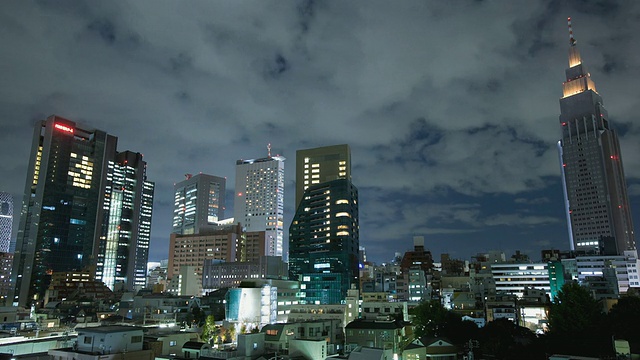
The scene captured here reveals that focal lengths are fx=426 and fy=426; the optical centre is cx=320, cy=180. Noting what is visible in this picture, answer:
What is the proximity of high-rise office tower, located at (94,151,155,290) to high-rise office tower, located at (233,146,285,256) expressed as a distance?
3851 centimetres

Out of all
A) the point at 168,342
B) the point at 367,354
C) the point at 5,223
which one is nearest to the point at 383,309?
the point at 367,354

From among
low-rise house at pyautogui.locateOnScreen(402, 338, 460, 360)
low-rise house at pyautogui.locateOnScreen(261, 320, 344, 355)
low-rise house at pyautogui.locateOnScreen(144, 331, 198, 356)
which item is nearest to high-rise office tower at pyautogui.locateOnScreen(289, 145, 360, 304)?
low-rise house at pyautogui.locateOnScreen(261, 320, 344, 355)

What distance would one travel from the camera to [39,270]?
11588cm

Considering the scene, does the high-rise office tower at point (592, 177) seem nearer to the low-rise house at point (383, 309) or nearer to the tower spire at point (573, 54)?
the tower spire at point (573, 54)

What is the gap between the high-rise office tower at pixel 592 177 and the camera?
129m

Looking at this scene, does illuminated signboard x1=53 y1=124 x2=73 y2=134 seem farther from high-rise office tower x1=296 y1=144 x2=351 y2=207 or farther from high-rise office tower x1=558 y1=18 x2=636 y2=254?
high-rise office tower x1=558 y1=18 x2=636 y2=254

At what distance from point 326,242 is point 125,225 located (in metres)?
87.9

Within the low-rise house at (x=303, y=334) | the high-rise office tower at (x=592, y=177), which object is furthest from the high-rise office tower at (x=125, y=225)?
the high-rise office tower at (x=592, y=177)

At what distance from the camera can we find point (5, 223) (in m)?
193

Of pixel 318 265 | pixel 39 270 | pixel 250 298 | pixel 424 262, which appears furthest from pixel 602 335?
pixel 39 270

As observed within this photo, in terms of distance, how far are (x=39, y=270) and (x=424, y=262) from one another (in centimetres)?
10705

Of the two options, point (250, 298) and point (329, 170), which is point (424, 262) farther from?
point (250, 298)

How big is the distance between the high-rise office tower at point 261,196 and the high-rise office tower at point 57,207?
62181 mm

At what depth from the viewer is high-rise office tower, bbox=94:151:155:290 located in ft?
479
